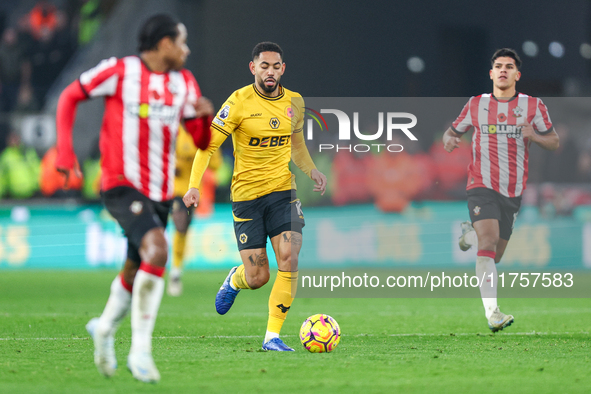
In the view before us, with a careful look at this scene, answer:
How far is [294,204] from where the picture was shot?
20.4 feet

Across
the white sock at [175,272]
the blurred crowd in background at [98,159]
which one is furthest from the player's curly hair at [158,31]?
the white sock at [175,272]

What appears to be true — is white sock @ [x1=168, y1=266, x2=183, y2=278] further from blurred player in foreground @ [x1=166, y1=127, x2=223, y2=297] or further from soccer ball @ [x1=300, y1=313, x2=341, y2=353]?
soccer ball @ [x1=300, y1=313, x2=341, y2=353]

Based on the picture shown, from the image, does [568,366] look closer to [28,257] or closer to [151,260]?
[151,260]

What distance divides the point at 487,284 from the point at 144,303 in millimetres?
3627

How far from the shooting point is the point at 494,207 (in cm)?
745

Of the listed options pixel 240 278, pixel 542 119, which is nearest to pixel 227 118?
pixel 240 278

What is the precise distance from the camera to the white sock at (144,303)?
4.35m

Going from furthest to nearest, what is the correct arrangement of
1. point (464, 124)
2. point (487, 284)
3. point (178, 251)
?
point (178, 251), point (464, 124), point (487, 284)

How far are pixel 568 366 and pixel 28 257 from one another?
11530 mm

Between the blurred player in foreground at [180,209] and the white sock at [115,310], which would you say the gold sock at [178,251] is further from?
the white sock at [115,310]

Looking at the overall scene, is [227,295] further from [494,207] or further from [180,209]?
[180,209]

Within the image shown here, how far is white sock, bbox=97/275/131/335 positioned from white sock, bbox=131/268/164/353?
0.12 m

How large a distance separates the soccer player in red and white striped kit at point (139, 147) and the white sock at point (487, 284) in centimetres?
333

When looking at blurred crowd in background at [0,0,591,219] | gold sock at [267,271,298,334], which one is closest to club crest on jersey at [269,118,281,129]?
gold sock at [267,271,298,334]
